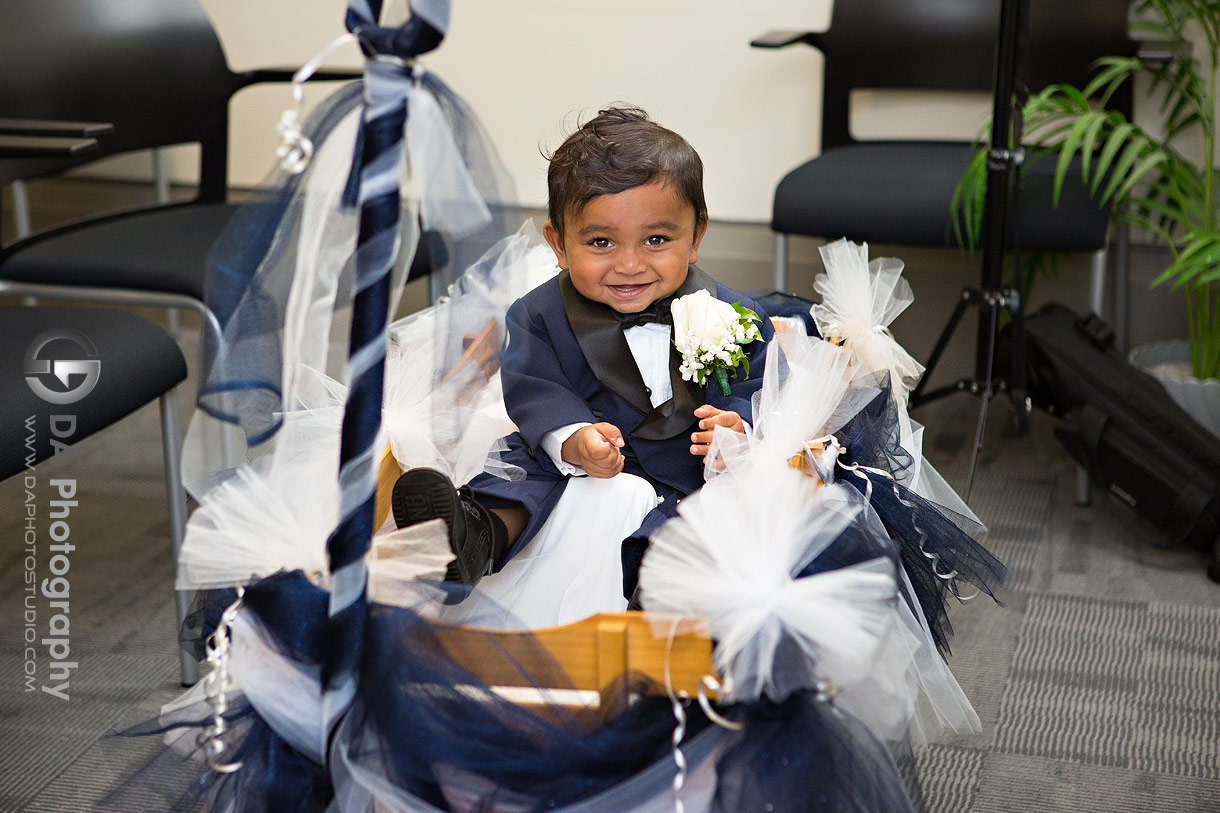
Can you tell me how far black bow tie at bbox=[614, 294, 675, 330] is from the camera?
145 cm

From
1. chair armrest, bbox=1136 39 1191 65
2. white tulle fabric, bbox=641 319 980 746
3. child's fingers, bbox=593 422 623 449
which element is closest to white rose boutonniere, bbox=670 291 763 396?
child's fingers, bbox=593 422 623 449

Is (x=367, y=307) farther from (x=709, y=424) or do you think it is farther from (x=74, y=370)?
(x=74, y=370)

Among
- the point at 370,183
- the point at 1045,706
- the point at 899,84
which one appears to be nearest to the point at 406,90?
the point at 370,183

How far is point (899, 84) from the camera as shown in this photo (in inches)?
107

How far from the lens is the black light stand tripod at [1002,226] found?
2.10 metres

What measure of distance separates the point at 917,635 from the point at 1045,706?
21.5 inches

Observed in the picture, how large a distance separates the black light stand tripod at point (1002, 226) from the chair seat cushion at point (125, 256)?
1302 mm

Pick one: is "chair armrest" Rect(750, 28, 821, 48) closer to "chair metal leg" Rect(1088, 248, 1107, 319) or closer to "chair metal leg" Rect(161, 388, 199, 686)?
"chair metal leg" Rect(1088, 248, 1107, 319)

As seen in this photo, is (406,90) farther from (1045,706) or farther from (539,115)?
(539,115)

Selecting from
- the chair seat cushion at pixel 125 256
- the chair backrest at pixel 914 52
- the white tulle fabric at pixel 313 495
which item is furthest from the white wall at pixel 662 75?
the white tulle fabric at pixel 313 495

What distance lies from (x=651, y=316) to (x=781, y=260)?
3.57 ft

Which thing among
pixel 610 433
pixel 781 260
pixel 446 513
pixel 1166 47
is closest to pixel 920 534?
pixel 610 433

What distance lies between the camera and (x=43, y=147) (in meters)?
1.58

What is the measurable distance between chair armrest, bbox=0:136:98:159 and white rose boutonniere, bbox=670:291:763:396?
83 centimetres
